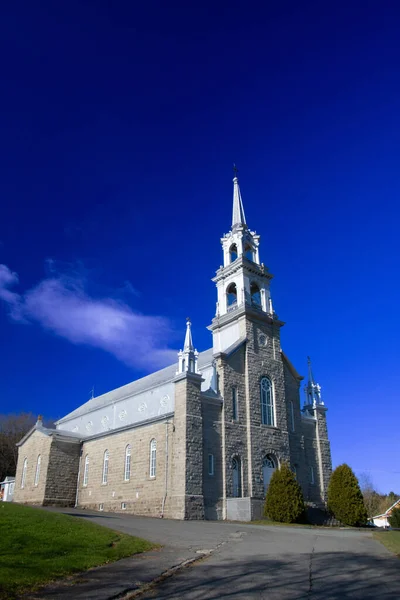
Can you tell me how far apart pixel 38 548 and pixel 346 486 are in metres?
24.1

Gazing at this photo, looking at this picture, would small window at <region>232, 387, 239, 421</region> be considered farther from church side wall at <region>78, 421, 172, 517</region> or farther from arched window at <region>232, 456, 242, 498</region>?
church side wall at <region>78, 421, 172, 517</region>

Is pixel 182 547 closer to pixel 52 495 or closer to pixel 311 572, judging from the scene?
pixel 311 572

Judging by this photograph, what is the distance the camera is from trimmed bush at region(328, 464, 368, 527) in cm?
3014

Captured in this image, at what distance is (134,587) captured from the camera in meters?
8.87

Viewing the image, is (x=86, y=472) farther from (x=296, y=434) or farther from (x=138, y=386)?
(x=296, y=434)

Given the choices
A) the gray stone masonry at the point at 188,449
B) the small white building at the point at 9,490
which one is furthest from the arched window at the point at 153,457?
the small white building at the point at 9,490

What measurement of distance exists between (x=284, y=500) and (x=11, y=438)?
48.5m

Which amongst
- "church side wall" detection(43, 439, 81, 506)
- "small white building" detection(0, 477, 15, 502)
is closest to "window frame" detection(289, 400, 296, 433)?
"church side wall" detection(43, 439, 81, 506)

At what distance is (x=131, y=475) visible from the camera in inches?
1345

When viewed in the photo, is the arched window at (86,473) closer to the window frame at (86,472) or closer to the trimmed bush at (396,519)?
the window frame at (86,472)

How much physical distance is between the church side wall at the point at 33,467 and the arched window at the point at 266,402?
59.9 feet

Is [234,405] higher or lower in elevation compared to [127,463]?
higher

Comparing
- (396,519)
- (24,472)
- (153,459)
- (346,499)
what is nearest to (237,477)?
(153,459)

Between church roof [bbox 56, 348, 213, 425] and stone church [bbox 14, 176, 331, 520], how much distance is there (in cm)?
24
